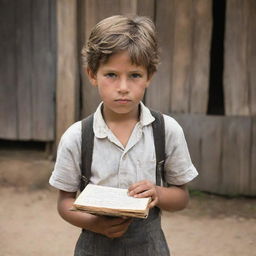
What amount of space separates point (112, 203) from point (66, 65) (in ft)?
10.7

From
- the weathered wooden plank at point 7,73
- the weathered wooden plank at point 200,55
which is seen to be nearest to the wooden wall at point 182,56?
the weathered wooden plank at point 200,55

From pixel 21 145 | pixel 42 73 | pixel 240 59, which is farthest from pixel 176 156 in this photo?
pixel 21 145

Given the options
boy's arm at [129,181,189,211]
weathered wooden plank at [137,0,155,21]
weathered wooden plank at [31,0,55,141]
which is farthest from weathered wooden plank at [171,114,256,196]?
boy's arm at [129,181,189,211]

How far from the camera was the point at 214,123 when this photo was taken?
4.66 m

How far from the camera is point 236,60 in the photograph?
4.54m

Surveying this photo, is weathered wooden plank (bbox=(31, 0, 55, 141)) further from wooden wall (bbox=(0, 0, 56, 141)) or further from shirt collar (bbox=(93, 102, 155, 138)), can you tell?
shirt collar (bbox=(93, 102, 155, 138))

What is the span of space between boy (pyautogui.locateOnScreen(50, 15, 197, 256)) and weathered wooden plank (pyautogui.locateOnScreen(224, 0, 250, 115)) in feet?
8.96

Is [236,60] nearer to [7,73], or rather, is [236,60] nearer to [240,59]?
[240,59]

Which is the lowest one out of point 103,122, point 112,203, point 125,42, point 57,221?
point 57,221

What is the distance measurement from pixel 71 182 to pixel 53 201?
283cm

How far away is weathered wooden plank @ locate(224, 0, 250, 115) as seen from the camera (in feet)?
14.6

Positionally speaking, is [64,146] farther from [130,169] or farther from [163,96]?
[163,96]

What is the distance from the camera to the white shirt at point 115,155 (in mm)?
1863

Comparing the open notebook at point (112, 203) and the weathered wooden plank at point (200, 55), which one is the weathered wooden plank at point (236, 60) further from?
the open notebook at point (112, 203)
